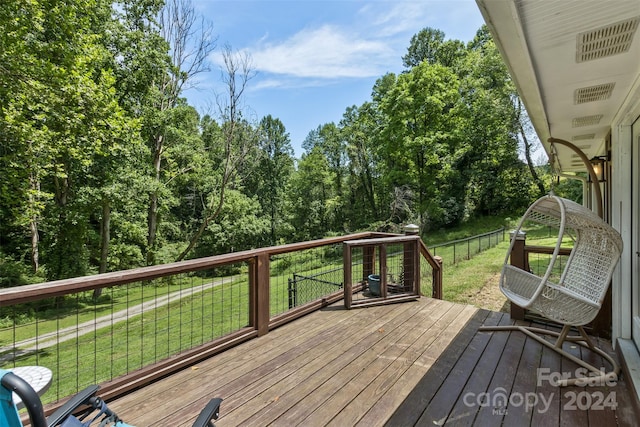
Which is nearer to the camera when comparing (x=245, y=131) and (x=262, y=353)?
(x=262, y=353)

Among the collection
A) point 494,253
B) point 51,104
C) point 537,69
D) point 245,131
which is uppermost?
point 245,131

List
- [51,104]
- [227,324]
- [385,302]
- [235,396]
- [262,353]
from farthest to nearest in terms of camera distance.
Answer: [227,324]
[51,104]
[385,302]
[262,353]
[235,396]

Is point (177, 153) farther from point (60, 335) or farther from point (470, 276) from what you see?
point (470, 276)

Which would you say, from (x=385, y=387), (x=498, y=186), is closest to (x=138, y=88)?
(x=385, y=387)

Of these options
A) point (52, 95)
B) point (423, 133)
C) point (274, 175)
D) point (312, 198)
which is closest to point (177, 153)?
point (52, 95)

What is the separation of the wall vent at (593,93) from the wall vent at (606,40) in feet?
1.99

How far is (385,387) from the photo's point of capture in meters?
2.23

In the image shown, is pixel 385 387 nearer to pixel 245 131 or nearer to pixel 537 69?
pixel 537 69

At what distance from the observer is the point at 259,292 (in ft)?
10.2

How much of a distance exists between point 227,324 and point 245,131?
24.0 ft

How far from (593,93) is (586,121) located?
105 cm

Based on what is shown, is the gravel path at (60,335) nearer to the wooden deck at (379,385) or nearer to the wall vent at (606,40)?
the wooden deck at (379,385)

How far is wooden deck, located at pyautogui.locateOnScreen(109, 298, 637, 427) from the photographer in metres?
1.92

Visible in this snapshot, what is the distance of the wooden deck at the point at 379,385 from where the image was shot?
6.31ft
